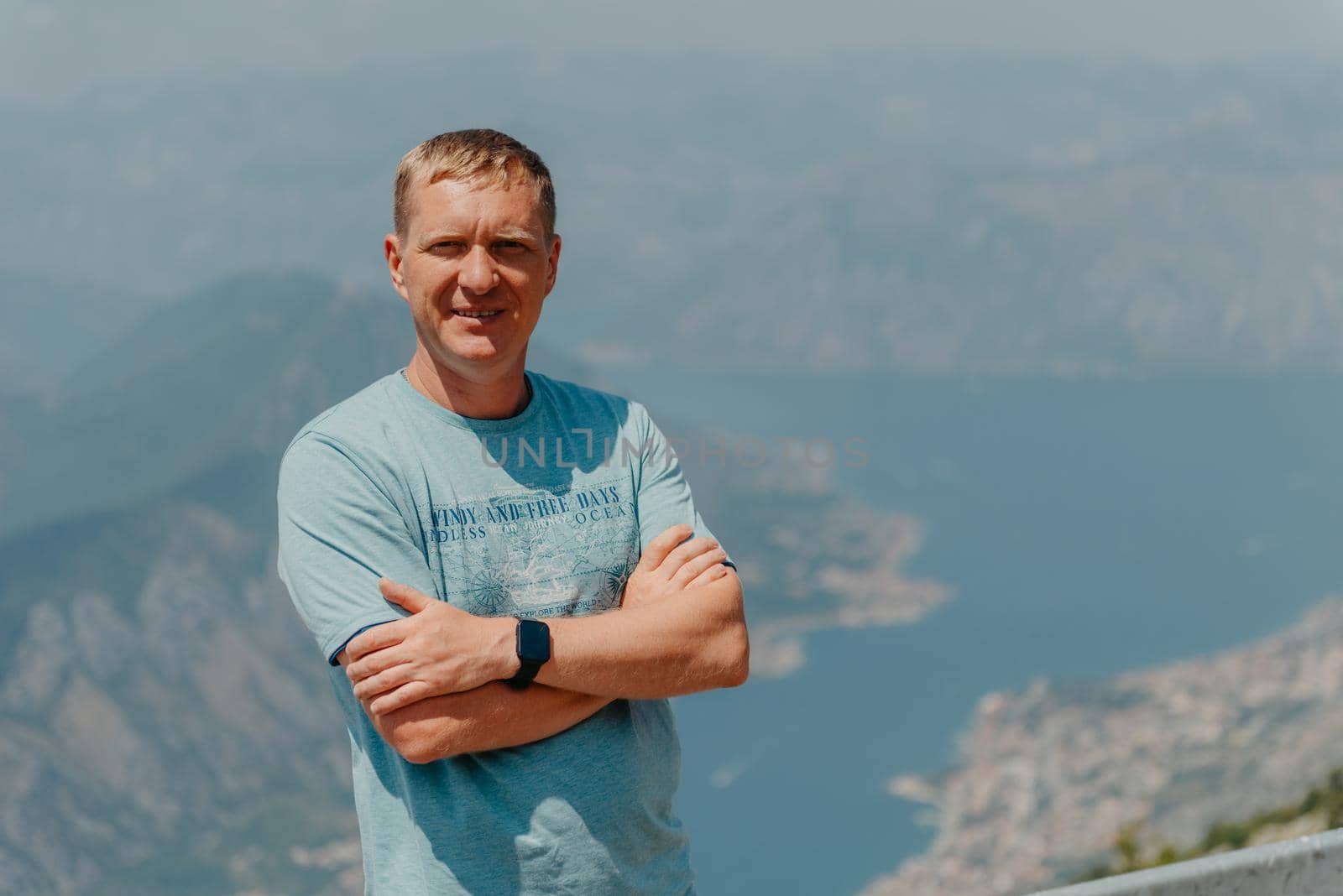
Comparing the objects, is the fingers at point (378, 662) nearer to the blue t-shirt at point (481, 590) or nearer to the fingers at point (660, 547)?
the blue t-shirt at point (481, 590)

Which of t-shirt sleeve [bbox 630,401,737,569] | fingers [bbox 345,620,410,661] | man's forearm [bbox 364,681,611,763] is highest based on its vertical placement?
t-shirt sleeve [bbox 630,401,737,569]

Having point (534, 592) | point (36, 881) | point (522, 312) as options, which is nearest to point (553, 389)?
point (522, 312)

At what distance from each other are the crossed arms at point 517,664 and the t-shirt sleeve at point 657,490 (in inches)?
1.4

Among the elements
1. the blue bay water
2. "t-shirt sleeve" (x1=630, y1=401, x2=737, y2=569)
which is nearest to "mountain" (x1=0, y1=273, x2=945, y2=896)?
the blue bay water

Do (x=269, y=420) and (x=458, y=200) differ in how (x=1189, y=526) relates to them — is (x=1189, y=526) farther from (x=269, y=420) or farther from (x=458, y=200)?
(x=458, y=200)

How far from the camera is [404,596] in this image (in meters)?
1.69

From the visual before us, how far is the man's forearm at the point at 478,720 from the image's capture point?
1.66 metres

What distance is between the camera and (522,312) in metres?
1.82

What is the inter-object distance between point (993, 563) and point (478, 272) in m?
123

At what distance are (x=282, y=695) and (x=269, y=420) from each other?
1763 inches

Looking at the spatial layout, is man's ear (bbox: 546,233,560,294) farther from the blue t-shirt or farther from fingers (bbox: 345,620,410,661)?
fingers (bbox: 345,620,410,661)

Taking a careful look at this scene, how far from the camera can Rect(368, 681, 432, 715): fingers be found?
1651 millimetres

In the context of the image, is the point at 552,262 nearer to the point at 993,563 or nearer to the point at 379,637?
the point at 379,637

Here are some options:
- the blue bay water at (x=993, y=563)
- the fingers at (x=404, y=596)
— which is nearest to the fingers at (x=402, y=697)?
the fingers at (x=404, y=596)
